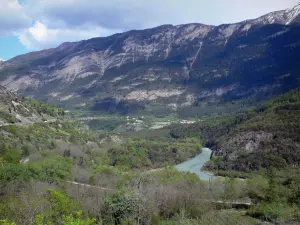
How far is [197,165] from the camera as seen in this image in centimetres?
12612

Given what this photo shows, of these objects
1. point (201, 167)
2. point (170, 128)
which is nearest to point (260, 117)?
point (201, 167)

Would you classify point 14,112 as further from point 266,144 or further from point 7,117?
point 266,144

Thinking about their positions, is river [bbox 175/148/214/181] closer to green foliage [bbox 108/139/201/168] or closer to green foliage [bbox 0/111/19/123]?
green foliage [bbox 108/139/201/168]

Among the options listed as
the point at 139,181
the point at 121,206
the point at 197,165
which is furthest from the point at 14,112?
the point at 121,206

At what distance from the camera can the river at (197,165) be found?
113 meters

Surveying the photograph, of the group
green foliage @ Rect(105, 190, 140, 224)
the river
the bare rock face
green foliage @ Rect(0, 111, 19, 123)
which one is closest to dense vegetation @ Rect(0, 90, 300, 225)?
green foliage @ Rect(105, 190, 140, 224)

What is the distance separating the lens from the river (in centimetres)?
11282

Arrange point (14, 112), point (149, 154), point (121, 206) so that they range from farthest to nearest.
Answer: point (149, 154) < point (14, 112) < point (121, 206)

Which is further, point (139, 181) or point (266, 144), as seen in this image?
point (266, 144)

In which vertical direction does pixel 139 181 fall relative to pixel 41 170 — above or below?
below

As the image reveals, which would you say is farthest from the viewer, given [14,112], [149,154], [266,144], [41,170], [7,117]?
[149,154]

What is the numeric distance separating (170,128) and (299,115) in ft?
305

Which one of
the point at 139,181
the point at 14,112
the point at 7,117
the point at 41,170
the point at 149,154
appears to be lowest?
the point at 149,154

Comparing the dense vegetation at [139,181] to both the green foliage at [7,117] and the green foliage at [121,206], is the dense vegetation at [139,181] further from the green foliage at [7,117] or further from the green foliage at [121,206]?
the green foliage at [7,117]
